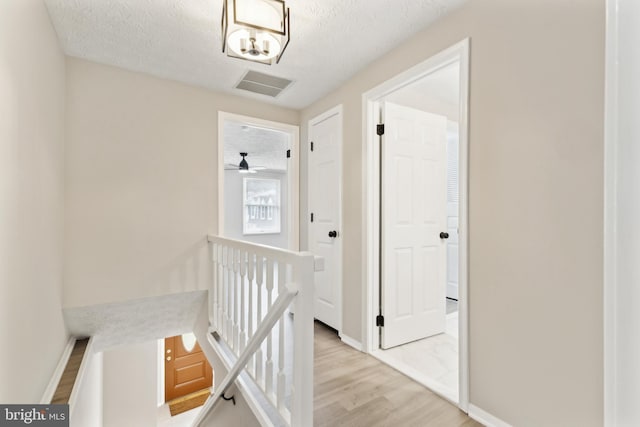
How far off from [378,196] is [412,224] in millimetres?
442

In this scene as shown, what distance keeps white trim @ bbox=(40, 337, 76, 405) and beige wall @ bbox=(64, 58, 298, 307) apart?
0.43 metres

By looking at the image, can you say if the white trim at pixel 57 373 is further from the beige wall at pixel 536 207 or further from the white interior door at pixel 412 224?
the beige wall at pixel 536 207

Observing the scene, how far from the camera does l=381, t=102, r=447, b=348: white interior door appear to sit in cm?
260

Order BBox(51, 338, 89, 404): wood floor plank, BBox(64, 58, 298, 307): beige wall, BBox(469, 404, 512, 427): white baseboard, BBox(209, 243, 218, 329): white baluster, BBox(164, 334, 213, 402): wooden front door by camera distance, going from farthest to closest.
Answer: BBox(164, 334, 213, 402): wooden front door → BBox(209, 243, 218, 329): white baluster → BBox(64, 58, 298, 307): beige wall → BBox(51, 338, 89, 404): wood floor plank → BBox(469, 404, 512, 427): white baseboard

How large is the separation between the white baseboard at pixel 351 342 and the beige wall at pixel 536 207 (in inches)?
40.3

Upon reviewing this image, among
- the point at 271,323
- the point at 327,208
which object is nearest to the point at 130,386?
the point at 327,208

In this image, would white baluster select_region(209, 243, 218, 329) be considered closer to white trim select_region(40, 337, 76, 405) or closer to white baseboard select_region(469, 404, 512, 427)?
A: white trim select_region(40, 337, 76, 405)

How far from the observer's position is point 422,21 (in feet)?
6.49

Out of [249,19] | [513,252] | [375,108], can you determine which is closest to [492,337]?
[513,252]
